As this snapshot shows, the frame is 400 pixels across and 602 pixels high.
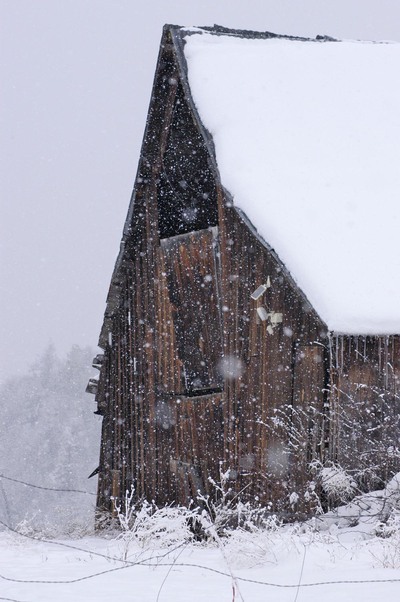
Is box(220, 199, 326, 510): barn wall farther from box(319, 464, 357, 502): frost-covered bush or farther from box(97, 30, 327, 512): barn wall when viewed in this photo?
box(319, 464, 357, 502): frost-covered bush

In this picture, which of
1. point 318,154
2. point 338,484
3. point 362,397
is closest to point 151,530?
point 338,484

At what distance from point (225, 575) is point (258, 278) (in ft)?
18.6

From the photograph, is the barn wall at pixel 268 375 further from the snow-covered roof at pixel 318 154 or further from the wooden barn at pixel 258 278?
the snow-covered roof at pixel 318 154

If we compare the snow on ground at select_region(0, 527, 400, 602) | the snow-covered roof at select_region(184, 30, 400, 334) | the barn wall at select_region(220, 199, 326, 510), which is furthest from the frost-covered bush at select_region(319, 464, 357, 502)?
the snow on ground at select_region(0, 527, 400, 602)

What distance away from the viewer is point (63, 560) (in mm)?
5996

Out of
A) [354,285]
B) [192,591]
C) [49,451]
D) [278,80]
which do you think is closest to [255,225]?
[354,285]

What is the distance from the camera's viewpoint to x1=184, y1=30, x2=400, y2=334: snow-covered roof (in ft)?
29.6

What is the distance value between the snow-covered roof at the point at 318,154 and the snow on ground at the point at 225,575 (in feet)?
11.1

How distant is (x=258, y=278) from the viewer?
398 inches

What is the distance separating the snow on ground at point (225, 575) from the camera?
14.0 ft

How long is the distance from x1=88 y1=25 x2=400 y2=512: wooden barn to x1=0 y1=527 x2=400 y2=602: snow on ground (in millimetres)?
3134

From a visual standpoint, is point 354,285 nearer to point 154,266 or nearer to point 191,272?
point 191,272

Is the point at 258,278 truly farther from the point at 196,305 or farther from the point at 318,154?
the point at 318,154

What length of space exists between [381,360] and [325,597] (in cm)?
536
